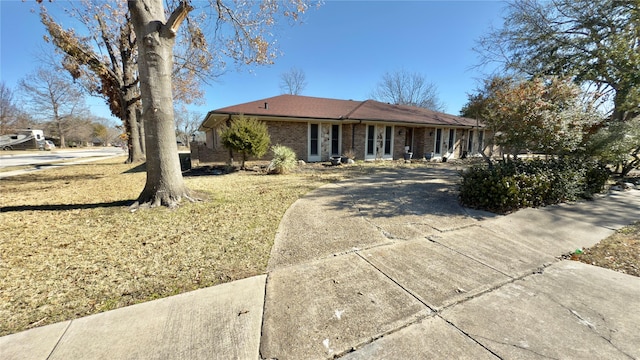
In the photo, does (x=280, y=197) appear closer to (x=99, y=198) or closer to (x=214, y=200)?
(x=214, y=200)

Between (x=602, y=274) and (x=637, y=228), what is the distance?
9.34ft

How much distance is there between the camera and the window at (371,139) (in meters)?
15.0

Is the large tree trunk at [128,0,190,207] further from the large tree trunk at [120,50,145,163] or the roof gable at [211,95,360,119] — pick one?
the large tree trunk at [120,50,145,163]

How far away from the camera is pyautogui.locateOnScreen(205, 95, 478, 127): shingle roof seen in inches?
500

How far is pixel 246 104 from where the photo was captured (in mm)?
13633

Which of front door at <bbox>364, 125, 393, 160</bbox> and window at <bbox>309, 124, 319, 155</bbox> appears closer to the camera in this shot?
window at <bbox>309, 124, 319, 155</bbox>

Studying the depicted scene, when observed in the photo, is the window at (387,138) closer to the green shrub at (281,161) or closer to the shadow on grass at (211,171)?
the green shrub at (281,161)

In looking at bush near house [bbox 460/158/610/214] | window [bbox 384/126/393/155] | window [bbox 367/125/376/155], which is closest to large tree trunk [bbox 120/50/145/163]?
window [bbox 367/125/376/155]

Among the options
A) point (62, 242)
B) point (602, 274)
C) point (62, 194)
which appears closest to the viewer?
point (602, 274)

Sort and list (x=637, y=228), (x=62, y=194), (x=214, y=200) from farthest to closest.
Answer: (x=62, y=194) < (x=214, y=200) < (x=637, y=228)

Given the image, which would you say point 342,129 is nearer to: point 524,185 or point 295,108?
point 295,108

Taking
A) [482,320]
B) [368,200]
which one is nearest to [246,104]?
[368,200]

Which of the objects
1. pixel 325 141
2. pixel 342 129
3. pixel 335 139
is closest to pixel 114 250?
pixel 325 141

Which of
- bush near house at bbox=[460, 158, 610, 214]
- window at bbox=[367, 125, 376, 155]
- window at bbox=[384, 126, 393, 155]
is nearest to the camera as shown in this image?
bush near house at bbox=[460, 158, 610, 214]
